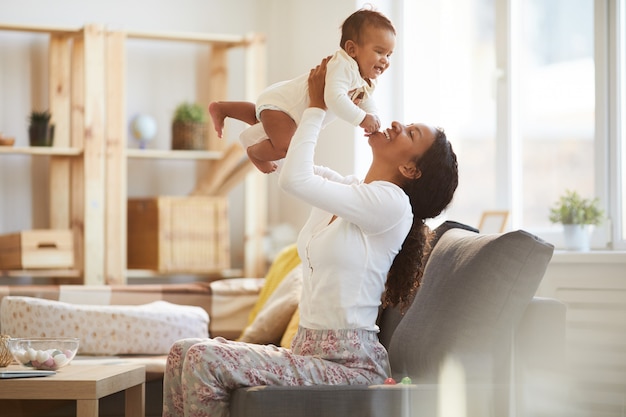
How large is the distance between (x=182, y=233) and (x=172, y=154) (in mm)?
401

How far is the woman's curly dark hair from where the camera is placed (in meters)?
1.98

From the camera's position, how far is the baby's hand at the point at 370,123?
6.20ft

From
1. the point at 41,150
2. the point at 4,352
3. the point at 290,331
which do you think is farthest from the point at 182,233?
the point at 4,352

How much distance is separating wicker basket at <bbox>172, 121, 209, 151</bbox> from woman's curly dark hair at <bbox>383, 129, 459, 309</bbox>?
8.02 feet

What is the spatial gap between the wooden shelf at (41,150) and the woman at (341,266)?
7.89 ft

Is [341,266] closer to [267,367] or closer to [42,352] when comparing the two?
[267,367]

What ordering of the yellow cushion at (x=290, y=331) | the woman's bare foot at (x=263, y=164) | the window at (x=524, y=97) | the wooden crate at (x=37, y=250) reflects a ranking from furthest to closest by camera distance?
the wooden crate at (x=37, y=250) < the window at (x=524, y=97) < the yellow cushion at (x=290, y=331) < the woman's bare foot at (x=263, y=164)

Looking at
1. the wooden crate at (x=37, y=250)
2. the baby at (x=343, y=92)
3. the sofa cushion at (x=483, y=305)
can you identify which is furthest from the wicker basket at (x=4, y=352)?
the wooden crate at (x=37, y=250)

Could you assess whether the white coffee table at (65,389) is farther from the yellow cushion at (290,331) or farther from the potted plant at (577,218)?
the potted plant at (577,218)

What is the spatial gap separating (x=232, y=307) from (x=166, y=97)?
1.46m

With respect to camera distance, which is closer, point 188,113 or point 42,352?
point 42,352

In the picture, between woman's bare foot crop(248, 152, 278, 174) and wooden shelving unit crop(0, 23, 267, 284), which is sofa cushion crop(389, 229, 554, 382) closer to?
woman's bare foot crop(248, 152, 278, 174)

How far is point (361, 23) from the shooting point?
1902 millimetres

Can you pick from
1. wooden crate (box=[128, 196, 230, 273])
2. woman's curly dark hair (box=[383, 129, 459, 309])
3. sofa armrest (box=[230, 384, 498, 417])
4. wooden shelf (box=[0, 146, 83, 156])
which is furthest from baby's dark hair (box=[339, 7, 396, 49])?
wooden shelf (box=[0, 146, 83, 156])
